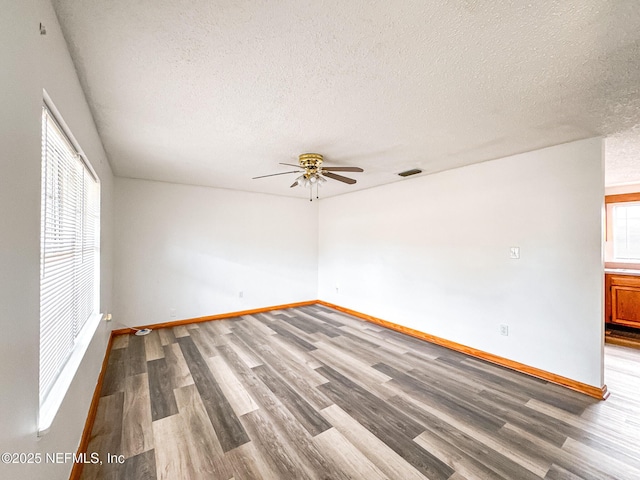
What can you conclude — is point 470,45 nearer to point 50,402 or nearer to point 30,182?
point 30,182

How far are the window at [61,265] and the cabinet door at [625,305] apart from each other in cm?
624

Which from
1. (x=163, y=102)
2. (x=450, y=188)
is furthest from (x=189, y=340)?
(x=450, y=188)

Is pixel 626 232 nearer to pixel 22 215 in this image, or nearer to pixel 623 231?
pixel 623 231

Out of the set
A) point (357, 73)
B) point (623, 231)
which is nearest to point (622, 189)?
point (623, 231)

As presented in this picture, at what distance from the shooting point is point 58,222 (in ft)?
4.63

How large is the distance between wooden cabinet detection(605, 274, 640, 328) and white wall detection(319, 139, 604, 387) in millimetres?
2379

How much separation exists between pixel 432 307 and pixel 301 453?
2646mm

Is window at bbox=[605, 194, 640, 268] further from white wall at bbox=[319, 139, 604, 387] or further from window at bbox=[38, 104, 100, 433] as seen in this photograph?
window at bbox=[38, 104, 100, 433]

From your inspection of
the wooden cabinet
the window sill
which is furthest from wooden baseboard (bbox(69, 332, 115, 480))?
the wooden cabinet

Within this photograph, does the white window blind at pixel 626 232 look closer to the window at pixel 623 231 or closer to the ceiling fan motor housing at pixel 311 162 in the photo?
the window at pixel 623 231

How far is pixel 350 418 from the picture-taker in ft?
6.52


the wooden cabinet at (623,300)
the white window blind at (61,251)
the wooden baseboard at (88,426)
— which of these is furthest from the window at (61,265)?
the wooden cabinet at (623,300)

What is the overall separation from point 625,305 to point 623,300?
0.24ft

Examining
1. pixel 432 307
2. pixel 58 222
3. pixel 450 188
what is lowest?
pixel 432 307
